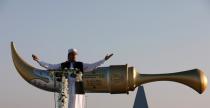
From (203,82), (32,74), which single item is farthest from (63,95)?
(203,82)

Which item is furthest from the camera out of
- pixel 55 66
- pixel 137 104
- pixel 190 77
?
pixel 137 104

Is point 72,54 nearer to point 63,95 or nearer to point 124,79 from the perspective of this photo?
point 63,95

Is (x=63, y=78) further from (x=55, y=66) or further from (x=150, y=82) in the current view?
(x=150, y=82)

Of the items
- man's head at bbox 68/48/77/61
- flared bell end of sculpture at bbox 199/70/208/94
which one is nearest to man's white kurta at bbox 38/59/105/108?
man's head at bbox 68/48/77/61

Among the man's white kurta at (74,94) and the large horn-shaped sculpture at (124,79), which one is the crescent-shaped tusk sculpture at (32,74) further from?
the man's white kurta at (74,94)

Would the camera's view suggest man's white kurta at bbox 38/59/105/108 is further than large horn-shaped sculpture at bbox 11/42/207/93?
No

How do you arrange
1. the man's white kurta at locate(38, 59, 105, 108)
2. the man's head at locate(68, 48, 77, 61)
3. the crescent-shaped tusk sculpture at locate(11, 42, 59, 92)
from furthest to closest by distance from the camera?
the crescent-shaped tusk sculpture at locate(11, 42, 59, 92) < the man's head at locate(68, 48, 77, 61) < the man's white kurta at locate(38, 59, 105, 108)

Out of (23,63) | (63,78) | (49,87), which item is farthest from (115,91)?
(63,78)

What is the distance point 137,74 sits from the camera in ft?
57.8

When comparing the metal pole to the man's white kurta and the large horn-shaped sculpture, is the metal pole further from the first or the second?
the large horn-shaped sculpture

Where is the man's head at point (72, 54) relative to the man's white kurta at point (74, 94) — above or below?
above

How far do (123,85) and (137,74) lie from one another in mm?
714

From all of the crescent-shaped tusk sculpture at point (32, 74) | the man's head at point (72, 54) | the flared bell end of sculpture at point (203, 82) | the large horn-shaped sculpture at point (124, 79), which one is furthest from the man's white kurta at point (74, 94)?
the flared bell end of sculpture at point (203, 82)

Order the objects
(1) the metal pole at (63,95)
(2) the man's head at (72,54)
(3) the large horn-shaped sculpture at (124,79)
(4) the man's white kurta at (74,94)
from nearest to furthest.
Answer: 1. (1) the metal pole at (63,95)
2. (4) the man's white kurta at (74,94)
3. (2) the man's head at (72,54)
4. (3) the large horn-shaped sculpture at (124,79)
